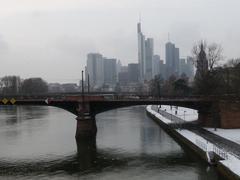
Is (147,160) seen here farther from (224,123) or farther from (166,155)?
(224,123)

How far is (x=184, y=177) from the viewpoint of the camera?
112ft

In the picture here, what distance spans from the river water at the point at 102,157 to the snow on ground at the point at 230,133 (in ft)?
→ 17.2

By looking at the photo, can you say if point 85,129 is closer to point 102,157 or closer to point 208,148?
point 102,157

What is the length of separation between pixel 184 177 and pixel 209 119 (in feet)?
76.8

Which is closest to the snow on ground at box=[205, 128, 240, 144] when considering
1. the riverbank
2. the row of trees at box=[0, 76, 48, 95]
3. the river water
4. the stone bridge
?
the riverbank

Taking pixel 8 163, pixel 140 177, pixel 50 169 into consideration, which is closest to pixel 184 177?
pixel 140 177

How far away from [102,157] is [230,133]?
16077 millimetres

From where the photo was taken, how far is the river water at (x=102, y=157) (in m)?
35.9

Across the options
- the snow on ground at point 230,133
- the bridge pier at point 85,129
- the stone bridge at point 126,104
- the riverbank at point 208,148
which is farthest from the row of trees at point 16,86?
the snow on ground at point 230,133

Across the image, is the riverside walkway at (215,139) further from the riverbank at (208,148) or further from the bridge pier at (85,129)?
the bridge pier at (85,129)

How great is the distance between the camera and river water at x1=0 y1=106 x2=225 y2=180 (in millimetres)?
35906

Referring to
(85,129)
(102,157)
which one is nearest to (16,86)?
(85,129)

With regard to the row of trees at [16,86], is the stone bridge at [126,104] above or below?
below

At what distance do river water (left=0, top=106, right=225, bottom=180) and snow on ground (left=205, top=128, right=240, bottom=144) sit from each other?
17.2 ft
